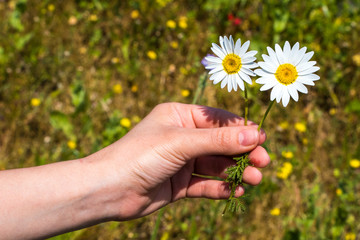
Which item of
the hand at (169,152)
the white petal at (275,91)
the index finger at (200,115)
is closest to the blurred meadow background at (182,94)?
the hand at (169,152)

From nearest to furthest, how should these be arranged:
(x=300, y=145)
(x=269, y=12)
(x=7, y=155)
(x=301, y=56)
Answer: (x=301, y=56) < (x=7, y=155) < (x=300, y=145) < (x=269, y=12)

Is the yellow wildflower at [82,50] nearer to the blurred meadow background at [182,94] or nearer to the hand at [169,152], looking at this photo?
the blurred meadow background at [182,94]

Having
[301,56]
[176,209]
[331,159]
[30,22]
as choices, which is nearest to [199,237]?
[176,209]

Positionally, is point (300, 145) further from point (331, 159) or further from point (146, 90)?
point (146, 90)

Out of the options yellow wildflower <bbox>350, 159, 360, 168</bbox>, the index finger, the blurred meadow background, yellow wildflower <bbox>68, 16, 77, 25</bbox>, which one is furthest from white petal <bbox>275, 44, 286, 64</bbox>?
yellow wildflower <bbox>68, 16, 77, 25</bbox>

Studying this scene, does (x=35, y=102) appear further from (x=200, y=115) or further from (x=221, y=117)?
(x=221, y=117)

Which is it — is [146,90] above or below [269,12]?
below

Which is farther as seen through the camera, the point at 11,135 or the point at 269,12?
the point at 269,12

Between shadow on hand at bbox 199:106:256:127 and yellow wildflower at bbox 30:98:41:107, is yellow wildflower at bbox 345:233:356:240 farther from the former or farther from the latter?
yellow wildflower at bbox 30:98:41:107

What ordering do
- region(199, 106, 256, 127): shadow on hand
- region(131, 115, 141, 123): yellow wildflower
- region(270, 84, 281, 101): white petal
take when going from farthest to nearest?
region(131, 115, 141, 123): yellow wildflower → region(199, 106, 256, 127): shadow on hand → region(270, 84, 281, 101): white petal
